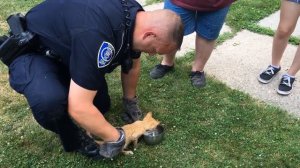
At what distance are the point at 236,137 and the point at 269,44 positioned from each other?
1551mm

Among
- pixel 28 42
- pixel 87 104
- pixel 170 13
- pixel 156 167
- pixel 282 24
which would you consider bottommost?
pixel 156 167

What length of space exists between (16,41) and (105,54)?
2.13 ft

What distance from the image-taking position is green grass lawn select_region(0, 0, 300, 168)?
2.79 metres

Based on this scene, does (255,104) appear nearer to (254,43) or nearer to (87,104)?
(254,43)

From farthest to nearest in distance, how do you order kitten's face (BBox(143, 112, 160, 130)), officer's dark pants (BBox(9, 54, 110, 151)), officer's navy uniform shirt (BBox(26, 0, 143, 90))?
kitten's face (BBox(143, 112, 160, 130)) < officer's dark pants (BBox(9, 54, 110, 151)) < officer's navy uniform shirt (BBox(26, 0, 143, 90))

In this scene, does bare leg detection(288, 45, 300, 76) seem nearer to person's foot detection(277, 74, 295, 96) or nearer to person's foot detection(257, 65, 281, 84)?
person's foot detection(277, 74, 295, 96)

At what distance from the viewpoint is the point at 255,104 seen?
3.33 metres

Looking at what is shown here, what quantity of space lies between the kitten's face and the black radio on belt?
97 cm

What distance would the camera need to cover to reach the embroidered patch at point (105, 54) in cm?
220

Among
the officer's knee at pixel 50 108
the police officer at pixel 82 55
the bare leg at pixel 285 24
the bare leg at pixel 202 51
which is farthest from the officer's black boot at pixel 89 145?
the bare leg at pixel 285 24

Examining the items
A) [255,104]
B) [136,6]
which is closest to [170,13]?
[136,6]

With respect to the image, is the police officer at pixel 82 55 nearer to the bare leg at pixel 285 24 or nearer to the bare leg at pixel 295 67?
the bare leg at pixel 285 24

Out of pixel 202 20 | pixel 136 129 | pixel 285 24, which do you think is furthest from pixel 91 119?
pixel 285 24

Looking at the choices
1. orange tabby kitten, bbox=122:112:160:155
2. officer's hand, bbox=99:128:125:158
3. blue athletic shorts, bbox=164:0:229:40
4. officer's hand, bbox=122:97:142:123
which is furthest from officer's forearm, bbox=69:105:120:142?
blue athletic shorts, bbox=164:0:229:40
